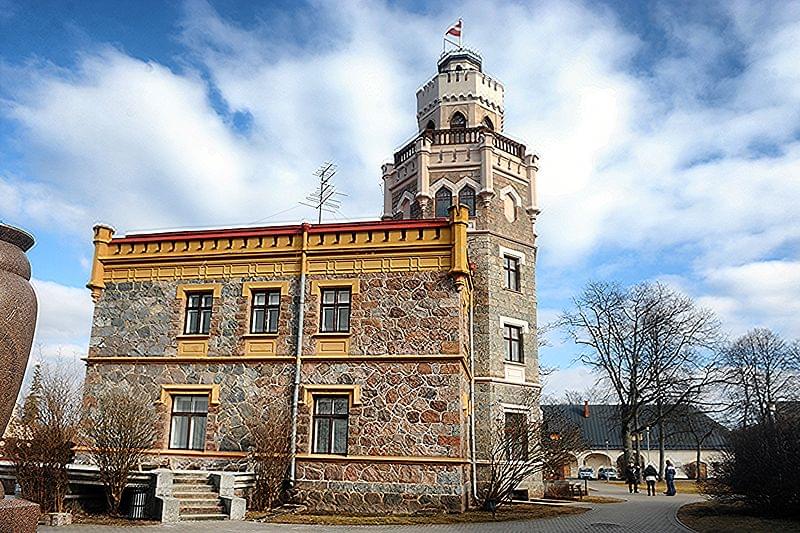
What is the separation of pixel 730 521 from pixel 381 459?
8.28 m

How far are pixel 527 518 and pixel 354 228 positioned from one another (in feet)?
28.6

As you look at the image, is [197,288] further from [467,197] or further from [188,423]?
[467,197]

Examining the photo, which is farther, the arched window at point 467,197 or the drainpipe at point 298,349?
the arched window at point 467,197

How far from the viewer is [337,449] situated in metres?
17.3

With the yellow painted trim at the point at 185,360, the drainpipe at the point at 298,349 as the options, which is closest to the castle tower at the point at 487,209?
the drainpipe at the point at 298,349

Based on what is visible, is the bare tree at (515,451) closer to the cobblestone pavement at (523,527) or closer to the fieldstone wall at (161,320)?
the cobblestone pavement at (523,527)

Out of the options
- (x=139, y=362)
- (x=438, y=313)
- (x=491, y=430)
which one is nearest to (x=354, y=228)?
(x=438, y=313)

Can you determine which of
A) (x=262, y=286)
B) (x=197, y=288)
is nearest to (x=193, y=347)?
(x=197, y=288)

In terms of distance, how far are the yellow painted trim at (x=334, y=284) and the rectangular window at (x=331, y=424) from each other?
2.85m

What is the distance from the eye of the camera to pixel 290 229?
19.2 meters

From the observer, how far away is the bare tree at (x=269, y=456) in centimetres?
1642

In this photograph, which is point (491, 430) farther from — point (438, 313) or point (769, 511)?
point (769, 511)

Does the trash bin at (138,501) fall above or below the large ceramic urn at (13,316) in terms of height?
below

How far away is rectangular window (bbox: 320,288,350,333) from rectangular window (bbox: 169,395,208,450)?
3859mm
